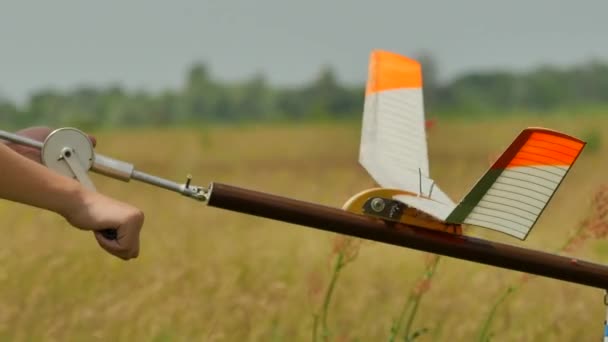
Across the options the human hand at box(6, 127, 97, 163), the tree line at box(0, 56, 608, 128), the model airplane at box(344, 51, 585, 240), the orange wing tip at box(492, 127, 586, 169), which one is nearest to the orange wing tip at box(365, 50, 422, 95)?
the model airplane at box(344, 51, 585, 240)

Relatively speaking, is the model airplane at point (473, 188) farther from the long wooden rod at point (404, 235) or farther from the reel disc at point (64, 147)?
the reel disc at point (64, 147)

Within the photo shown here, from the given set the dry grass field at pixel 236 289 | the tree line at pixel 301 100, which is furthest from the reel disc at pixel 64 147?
the tree line at pixel 301 100

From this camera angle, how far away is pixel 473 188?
3.54m

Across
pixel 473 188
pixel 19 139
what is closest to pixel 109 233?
pixel 19 139

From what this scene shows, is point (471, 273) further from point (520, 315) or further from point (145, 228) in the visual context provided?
point (145, 228)

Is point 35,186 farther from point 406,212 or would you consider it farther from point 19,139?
point 406,212

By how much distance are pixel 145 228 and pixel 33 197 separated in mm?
5505

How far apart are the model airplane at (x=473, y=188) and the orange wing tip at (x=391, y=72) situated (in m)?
0.13

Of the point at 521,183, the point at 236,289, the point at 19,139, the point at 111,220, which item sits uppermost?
the point at 19,139

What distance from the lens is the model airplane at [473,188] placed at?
3510 millimetres

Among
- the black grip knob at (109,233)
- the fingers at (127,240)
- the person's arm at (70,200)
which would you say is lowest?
the fingers at (127,240)

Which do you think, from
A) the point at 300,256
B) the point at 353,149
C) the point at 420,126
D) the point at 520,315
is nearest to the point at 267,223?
the point at 300,256

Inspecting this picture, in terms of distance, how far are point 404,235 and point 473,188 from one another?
0.22 metres

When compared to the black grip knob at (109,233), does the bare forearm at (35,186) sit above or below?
above
